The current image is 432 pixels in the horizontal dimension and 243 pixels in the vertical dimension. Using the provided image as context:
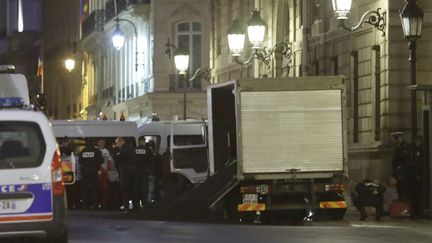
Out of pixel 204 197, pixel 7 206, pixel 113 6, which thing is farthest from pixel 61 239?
pixel 113 6

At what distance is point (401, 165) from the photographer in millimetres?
25719

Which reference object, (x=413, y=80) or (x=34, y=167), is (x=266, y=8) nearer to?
(x=413, y=80)

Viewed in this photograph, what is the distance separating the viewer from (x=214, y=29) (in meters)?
48.5

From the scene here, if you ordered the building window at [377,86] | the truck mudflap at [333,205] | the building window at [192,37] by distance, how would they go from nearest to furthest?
the truck mudflap at [333,205]
the building window at [377,86]
the building window at [192,37]

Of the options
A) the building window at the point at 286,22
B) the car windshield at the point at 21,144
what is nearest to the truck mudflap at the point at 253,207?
the car windshield at the point at 21,144

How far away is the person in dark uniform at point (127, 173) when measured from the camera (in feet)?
94.8

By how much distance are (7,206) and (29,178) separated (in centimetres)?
37

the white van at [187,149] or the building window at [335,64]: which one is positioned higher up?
the building window at [335,64]

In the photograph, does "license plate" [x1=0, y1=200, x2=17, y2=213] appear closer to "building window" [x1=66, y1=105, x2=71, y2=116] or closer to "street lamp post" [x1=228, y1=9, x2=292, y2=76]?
"street lamp post" [x1=228, y1=9, x2=292, y2=76]

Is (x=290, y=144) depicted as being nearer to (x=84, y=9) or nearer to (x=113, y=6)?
(x=113, y=6)

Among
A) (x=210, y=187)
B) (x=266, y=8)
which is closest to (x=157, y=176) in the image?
(x=210, y=187)

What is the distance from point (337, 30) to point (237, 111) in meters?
11.6

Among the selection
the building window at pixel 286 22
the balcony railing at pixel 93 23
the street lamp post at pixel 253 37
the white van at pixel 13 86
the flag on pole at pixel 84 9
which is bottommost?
the white van at pixel 13 86

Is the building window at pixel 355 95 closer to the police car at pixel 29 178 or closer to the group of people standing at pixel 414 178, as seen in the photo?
the group of people standing at pixel 414 178
